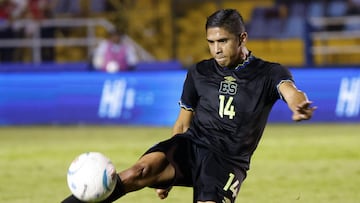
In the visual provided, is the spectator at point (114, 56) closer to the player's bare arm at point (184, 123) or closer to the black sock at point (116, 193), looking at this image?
the player's bare arm at point (184, 123)

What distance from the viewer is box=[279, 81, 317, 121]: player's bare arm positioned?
6891 mm

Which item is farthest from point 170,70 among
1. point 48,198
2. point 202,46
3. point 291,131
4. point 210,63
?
point 210,63

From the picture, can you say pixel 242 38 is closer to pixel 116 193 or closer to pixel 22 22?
pixel 116 193

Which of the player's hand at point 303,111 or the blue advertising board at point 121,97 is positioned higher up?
the player's hand at point 303,111

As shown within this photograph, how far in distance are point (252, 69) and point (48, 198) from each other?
3710 mm

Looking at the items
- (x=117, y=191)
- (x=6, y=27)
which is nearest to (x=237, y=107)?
(x=117, y=191)

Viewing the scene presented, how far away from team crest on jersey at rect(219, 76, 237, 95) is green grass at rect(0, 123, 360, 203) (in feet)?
9.41

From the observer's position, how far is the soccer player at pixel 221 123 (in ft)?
25.2

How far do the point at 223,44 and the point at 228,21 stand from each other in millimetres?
179

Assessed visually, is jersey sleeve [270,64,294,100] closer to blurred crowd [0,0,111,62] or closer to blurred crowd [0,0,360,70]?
blurred crowd [0,0,360,70]

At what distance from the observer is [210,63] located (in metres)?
8.23

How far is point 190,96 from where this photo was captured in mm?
8234

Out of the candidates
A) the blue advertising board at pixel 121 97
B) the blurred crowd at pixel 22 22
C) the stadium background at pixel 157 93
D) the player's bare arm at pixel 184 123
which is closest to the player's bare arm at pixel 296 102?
the player's bare arm at pixel 184 123

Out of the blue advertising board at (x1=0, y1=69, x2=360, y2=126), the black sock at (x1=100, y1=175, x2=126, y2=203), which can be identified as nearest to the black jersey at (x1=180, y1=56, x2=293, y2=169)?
the black sock at (x1=100, y1=175, x2=126, y2=203)
